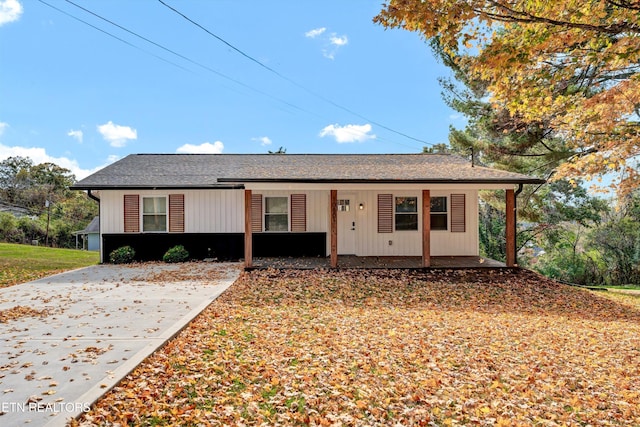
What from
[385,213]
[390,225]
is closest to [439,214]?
[390,225]

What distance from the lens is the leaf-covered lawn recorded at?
2.82 metres

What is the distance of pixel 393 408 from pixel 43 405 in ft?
8.93

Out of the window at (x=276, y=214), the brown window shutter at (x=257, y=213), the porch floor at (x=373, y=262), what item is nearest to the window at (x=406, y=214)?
the porch floor at (x=373, y=262)

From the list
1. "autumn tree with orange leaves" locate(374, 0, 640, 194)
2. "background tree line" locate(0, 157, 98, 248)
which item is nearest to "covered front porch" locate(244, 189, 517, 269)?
"autumn tree with orange leaves" locate(374, 0, 640, 194)

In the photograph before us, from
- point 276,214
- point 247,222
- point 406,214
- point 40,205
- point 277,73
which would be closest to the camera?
point 247,222

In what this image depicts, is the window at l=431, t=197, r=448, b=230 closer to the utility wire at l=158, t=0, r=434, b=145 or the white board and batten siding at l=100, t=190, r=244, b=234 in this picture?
the white board and batten siding at l=100, t=190, r=244, b=234

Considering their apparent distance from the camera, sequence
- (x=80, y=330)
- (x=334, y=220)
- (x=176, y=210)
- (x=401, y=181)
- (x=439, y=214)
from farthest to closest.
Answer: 1. (x=176, y=210)
2. (x=439, y=214)
3. (x=334, y=220)
4. (x=401, y=181)
5. (x=80, y=330)

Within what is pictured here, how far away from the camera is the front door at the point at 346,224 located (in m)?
12.0

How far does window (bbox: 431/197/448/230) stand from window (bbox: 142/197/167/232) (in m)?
9.04

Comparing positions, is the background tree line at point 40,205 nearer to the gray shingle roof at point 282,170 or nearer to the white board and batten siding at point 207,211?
the gray shingle roof at point 282,170

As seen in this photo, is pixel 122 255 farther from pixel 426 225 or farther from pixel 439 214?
pixel 439 214

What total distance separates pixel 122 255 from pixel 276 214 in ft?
17.1

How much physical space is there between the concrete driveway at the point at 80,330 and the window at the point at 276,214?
2960 millimetres

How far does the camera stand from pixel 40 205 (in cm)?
3081
